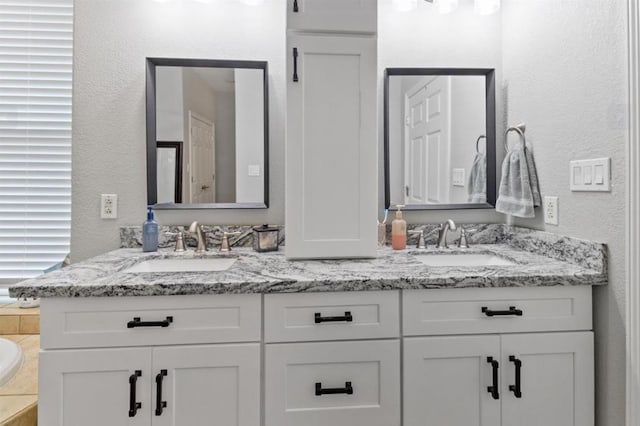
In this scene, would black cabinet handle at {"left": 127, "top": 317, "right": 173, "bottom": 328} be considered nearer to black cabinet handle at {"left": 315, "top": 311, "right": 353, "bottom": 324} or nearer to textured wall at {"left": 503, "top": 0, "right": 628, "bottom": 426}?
black cabinet handle at {"left": 315, "top": 311, "right": 353, "bottom": 324}

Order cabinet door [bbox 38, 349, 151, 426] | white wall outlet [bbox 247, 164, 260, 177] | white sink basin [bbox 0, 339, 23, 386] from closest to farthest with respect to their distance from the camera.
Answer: white sink basin [bbox 0, 339, 23, 386]
cabinet door [bbox 38, 349, 151, 426]
white wall outlet [bbox 247, 164, 260, 177]

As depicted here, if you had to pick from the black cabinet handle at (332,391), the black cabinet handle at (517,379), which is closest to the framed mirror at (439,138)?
the black cabinet handle at (517,379)

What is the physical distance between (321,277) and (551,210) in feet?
3.38

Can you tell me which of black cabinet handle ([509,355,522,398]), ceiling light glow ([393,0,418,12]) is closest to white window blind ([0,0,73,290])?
ceiling light glow ([393,0,418,12])

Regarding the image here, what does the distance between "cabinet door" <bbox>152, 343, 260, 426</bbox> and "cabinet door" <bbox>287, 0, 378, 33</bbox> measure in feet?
4.09

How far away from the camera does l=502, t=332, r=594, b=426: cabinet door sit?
139cm

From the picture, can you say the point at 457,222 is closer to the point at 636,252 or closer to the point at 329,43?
the point at 636,252

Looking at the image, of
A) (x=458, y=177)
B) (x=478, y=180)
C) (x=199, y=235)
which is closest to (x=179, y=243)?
(x=199, y=235)

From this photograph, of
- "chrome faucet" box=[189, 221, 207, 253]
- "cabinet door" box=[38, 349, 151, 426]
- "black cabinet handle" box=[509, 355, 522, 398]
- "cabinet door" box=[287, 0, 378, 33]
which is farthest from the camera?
"chrome faucet" box=[189, 221, 207, 253]

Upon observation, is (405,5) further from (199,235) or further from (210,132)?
(199,235)

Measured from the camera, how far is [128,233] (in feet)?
6.44

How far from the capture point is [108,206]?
196 cm

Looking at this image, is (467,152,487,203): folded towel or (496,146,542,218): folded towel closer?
(496,146,542,218): folded towel

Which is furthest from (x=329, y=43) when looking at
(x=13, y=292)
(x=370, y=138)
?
(x=13, y=292)
